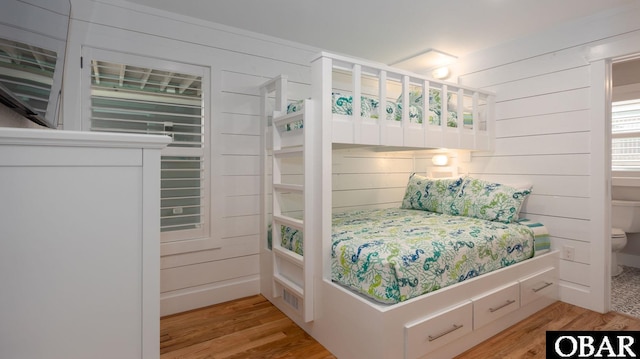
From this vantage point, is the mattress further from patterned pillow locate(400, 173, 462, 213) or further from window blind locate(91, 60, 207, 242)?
window blind locate(91, 60, 207, 242)

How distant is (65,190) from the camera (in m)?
0.84

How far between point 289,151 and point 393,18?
4.23ft

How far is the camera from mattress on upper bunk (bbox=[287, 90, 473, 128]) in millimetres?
1973

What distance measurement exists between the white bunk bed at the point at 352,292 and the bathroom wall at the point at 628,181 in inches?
66.7

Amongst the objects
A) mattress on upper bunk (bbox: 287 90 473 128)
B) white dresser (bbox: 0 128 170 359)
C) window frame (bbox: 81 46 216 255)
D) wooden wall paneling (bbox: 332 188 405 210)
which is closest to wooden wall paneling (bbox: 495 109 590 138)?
mattress on upper bunk (bbox: 287 90 473 128)

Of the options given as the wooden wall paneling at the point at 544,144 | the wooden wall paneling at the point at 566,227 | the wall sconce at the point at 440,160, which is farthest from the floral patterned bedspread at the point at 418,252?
the wall sconce at the point at 440,160

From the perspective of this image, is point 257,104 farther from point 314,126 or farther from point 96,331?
point 96,331

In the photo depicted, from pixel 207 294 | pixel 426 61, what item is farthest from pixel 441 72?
pixel 207 294

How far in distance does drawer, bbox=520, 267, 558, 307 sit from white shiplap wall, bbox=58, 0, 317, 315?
78.6 inches

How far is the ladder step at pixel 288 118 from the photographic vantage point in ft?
6.50

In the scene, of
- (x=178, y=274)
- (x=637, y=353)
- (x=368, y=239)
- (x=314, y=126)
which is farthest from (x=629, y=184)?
(x=178, y=274)

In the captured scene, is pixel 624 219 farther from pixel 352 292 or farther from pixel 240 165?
pixel 240 165

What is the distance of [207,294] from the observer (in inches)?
98.0

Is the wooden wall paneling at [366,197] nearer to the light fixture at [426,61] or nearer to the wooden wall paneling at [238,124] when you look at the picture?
the wooden wall paneling at [238,124]
